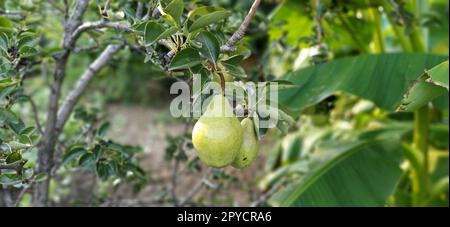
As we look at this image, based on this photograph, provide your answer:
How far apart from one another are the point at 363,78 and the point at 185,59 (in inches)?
37.1

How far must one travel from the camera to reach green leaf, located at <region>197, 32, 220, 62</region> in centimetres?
93

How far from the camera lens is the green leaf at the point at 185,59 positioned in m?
0.91

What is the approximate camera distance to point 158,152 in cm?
406

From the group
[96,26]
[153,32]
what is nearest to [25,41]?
[96,26]

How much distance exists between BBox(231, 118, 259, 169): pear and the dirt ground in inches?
74.3

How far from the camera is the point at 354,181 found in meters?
1.79

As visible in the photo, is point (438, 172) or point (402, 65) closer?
point (402, 65)

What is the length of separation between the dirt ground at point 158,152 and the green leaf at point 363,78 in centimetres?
131

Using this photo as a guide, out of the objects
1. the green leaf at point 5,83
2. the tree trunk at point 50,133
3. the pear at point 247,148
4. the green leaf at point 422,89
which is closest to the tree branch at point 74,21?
the tree trunk at point 50,133

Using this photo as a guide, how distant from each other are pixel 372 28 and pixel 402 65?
0.92 metres
